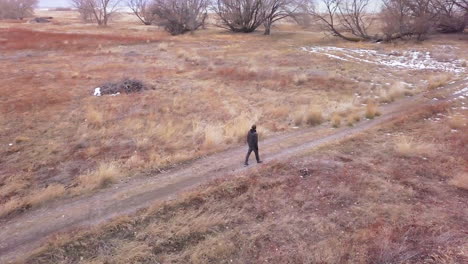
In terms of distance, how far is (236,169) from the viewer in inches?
410

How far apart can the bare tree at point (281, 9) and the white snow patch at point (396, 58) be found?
13.8 m

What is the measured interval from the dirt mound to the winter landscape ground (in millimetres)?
346

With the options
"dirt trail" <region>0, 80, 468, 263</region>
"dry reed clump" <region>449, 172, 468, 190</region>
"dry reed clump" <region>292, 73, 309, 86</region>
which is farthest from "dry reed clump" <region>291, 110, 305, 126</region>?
"dry reed clump" <region>292, 73, 309, 86</region>

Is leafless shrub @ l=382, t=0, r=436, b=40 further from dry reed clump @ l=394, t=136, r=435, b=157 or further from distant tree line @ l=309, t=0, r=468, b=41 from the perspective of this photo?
dry reed clump @ l=394, t=136, r=435, b=157

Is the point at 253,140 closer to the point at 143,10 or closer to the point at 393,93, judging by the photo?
the point at 393,93

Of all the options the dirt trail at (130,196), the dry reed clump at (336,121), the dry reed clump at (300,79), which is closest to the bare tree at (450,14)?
the dry reed clump at (300,79)

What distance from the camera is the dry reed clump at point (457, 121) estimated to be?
13.6 meters

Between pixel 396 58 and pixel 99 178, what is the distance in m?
25.7

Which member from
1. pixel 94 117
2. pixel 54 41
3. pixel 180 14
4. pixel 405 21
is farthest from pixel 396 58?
pixel 54 41

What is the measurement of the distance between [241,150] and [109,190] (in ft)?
14.2

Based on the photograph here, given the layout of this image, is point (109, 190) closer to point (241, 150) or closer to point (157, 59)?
point (241, 150)

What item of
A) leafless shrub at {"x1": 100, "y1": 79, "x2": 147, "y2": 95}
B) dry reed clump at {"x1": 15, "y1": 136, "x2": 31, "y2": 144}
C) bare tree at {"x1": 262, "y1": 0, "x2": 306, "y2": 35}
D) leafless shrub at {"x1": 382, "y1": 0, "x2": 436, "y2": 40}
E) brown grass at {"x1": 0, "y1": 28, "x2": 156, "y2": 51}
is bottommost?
dry reed clump at {"x1": 15, "y1": 136, "x2": 31, "y2": 144}

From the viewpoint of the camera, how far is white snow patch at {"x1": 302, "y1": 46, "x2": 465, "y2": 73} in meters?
24.8

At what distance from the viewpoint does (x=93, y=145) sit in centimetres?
1277
